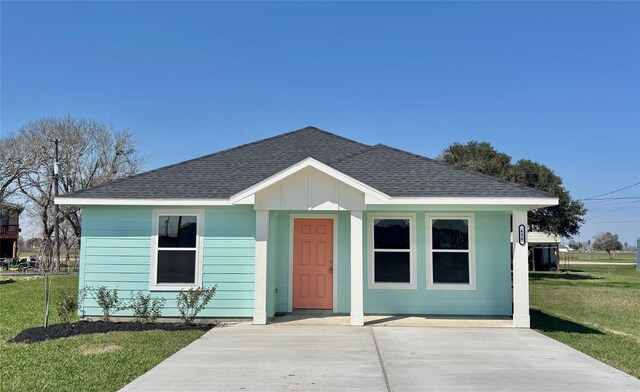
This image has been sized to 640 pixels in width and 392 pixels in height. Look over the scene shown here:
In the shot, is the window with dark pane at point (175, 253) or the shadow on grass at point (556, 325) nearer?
the shadow on grass at point (556, 325)

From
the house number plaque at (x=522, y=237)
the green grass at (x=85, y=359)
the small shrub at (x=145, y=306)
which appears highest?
the house number plaque at (x=522, y=237)

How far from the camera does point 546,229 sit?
32344mm

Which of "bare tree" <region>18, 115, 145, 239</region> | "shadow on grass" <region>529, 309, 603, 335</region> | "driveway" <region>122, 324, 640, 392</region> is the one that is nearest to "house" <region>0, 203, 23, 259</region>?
"bare tree" <region>18, 115, 145, 239</region>

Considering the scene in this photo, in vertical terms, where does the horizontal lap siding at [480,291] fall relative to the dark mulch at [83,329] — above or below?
above

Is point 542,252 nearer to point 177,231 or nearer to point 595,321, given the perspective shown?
point 595,321

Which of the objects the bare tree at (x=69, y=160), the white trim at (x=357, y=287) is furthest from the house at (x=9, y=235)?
the white trim at (x=357, y=287)

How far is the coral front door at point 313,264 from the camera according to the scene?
10.7 metres

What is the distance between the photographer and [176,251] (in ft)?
33.1

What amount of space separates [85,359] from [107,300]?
3.28 meters

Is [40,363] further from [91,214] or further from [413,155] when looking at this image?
[413,155]

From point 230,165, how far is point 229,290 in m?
3.40

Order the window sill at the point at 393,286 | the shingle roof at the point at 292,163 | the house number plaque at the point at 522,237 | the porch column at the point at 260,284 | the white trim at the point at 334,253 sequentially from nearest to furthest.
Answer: the porch column at the point at 260,284, the house number plaque at the point at 522,237, the shingle roof at the point at 292,163, the window sill at the point at 393,286, the white trim at the point at 334,253

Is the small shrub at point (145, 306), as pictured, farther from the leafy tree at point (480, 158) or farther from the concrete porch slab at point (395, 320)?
the leafy tree at point (480, 158)

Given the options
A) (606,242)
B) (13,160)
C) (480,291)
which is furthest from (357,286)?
(606,242)
